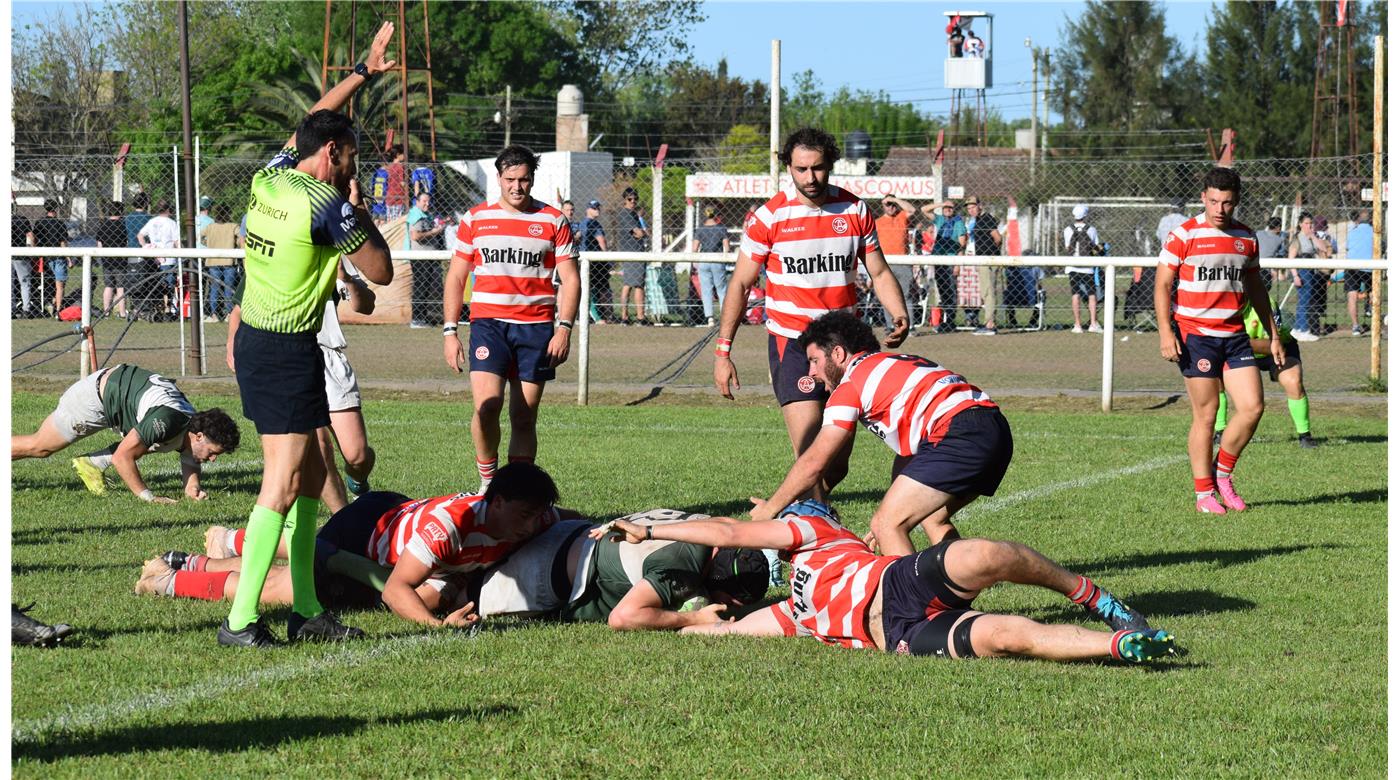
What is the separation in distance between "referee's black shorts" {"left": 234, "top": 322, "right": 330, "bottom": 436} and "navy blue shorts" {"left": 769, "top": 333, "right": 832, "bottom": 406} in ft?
9.12

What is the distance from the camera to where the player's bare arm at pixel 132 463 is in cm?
941

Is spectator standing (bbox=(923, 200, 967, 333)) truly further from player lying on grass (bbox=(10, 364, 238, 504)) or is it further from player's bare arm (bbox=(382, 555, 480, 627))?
player's bare arm (bbox=(382, 555, 480, 627))

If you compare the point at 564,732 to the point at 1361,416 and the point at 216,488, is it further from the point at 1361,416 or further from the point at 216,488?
the point at 1361,416

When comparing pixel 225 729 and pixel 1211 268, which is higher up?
pixel 1211 268

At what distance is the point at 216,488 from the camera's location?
10.2 meters

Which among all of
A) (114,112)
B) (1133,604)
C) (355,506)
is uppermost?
(114,112)

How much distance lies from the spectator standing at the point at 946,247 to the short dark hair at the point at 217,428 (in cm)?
1275

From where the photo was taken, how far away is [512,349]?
30.1 ft

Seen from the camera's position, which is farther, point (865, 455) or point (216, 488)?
point (865, 455)

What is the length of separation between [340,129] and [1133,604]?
383 centimetres

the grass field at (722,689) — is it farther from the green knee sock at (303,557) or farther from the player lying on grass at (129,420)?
the player lying on grass at (129,420)

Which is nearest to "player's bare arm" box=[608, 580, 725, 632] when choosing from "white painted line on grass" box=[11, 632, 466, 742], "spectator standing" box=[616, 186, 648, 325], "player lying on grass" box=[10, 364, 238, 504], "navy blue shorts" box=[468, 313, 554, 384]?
"white painted line on grass" box=[11, 632, 466, 742]

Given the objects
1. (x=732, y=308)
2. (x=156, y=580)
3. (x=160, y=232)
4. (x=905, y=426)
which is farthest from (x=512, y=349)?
(x=160, y=232)

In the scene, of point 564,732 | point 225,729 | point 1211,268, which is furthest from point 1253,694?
point 1211,268
